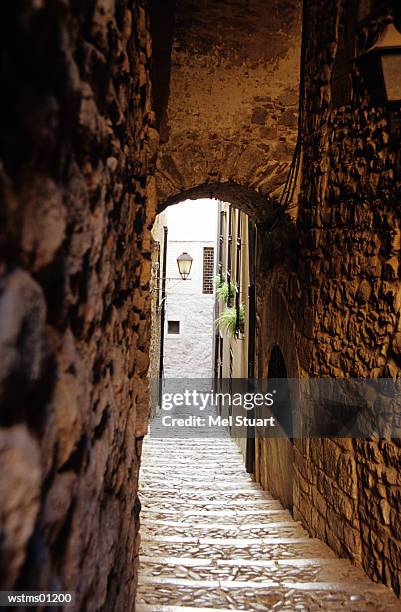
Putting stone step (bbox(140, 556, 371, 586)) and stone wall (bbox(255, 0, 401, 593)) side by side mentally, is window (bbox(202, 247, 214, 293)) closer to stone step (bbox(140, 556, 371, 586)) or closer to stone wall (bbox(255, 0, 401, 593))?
stone wall (bbox(255, 0, 401, 593))

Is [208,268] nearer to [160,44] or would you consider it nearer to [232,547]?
[160,44]

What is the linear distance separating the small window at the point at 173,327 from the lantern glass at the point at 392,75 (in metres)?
18.9

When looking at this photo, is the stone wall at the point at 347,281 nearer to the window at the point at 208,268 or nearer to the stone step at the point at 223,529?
the stone step at the point at 223,529

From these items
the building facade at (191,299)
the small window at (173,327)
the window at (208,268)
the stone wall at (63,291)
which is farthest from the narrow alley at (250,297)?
the window at (208,268)

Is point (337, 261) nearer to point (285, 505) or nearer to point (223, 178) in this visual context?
point (223, 178)

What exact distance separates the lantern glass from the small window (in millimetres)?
18851

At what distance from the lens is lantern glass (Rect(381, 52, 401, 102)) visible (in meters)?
2.90

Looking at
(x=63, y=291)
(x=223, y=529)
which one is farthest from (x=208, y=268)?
(x=63, y=291)

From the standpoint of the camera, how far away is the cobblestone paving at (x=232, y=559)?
268cm

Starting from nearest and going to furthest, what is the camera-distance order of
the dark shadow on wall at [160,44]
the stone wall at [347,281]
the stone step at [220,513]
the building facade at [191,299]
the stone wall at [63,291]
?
the stone wall at [63,291]
the stone wall at [347,281]
the dark shadow on wall at [160,44]
the stone step at [220,513]
the building facade at [191,299]

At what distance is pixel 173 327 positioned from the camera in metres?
21.7

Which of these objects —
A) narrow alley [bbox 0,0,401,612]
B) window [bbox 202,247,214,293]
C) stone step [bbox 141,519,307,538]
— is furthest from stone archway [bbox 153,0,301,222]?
window [bbox 202,247,214,293]

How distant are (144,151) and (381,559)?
2.55m

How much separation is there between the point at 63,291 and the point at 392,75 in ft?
8.95
